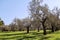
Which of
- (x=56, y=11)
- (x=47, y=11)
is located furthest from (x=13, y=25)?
(x=47, y=11)

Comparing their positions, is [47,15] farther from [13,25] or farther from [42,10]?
[13,25]

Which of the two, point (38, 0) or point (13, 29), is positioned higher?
point (38, 0)

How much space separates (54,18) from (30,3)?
32.3 ft

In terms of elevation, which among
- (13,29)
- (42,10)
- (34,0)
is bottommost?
(13,29)

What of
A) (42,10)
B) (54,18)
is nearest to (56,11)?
(54,18)

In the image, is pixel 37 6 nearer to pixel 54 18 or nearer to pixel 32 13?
pixel 32 13

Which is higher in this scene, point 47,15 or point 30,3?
point 30,3

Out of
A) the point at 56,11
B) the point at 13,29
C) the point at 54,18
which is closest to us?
the point at 54,18

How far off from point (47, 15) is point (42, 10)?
231 centimetres

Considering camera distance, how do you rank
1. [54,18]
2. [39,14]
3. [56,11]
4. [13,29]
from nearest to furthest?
[39,14] → [54,18] → [56,11] → [13,29]

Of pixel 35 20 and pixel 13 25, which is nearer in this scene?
pixel 35 20

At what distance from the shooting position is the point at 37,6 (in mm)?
46844

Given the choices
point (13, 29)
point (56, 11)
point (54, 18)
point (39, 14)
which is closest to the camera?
point (39, 14)

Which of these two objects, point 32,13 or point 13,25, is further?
point 13,25
